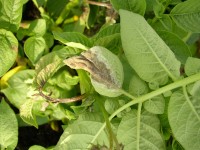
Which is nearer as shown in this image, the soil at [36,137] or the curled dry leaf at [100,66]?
the curled dry leaf at [100,66]

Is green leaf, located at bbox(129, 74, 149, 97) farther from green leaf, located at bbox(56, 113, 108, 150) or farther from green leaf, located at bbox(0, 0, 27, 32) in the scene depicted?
green leaf, located at bbox(0, 0, 27, 32)

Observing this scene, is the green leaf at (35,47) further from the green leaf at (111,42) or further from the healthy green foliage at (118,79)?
the green leaf at (111,42)

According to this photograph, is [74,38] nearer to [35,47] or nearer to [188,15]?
[35,47]

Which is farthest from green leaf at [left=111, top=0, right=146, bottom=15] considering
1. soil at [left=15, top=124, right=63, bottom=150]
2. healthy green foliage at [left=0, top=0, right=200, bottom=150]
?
soil at [left=15, top=124, right=63, bottom=150]

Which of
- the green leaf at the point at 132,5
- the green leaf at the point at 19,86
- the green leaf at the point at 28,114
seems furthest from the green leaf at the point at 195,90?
the green leaf at the point at 19,86

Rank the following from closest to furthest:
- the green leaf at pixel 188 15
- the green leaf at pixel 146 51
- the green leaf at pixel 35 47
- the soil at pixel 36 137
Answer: the green leaf at pixel 146 51 < the green leaf at pixel 188 15 < the green leaf at pixel 35 47 < the soil at pixel 36 137

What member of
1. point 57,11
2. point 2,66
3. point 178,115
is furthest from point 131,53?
point 57,11

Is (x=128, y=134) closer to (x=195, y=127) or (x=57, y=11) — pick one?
(x=195, y=127)
